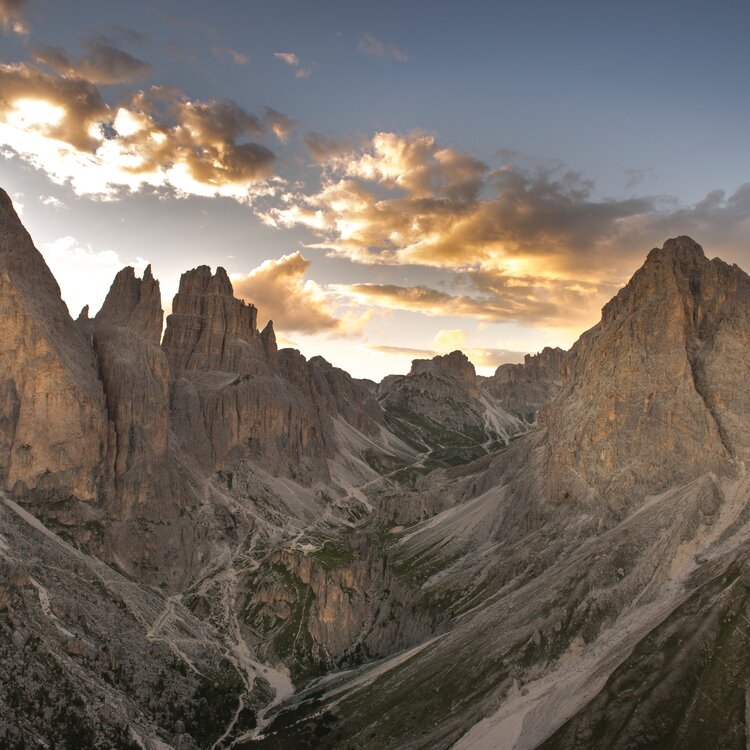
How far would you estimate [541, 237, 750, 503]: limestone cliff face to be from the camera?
119188 millimetres

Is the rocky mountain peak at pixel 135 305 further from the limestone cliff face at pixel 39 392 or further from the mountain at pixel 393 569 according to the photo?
the limestone cliff face at pixel 39 392

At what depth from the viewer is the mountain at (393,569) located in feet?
264

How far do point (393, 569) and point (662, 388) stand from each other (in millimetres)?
77625

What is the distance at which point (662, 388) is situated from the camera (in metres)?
127

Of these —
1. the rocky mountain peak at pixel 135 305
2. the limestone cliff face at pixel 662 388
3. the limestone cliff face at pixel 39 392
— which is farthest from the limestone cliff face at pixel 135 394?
the limestone cliff face at pixel 662 388

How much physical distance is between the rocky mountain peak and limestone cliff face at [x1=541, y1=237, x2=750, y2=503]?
393ft

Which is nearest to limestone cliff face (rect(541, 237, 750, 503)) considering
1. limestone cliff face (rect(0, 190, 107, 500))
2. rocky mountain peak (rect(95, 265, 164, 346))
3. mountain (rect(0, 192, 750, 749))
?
mountain (rect(0, 192, 750, 749))

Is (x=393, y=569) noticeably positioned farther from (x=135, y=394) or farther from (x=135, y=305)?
(x=135, y=305)

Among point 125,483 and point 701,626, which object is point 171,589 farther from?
point 701,626

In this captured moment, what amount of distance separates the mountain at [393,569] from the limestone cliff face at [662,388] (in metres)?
0.49

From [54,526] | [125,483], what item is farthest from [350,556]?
[54,526]

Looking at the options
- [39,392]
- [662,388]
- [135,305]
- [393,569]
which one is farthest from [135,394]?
[662,388]

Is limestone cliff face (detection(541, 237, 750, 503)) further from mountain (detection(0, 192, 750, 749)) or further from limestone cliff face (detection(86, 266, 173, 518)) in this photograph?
limestone cliff face (detection(86, 266, 173, 518))

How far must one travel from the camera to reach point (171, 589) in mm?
148625
